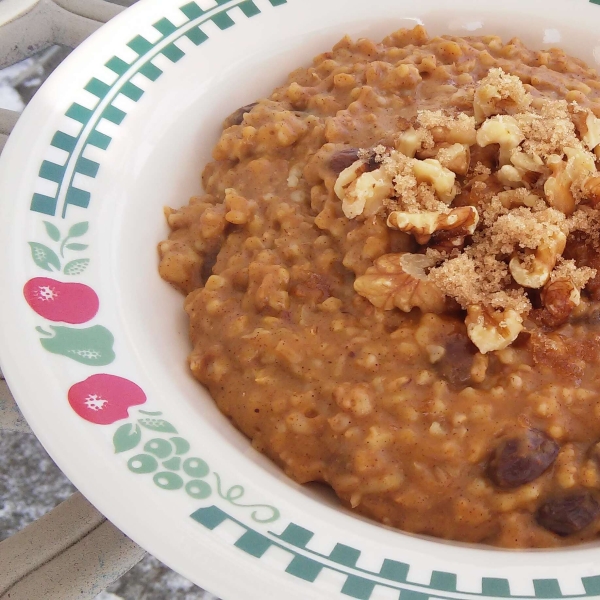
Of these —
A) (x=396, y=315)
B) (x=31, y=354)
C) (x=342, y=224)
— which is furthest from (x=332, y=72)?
(x=31, y=354)

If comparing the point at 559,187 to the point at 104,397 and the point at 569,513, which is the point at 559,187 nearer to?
the point at 569,513

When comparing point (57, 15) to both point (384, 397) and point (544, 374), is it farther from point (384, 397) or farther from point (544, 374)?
point (544, 374)

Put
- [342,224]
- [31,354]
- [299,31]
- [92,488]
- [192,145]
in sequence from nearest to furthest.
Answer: [92,488] → [31,354] → [342,224] → [192,145] → [299,31]

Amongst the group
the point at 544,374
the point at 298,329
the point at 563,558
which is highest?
the point at 298,329

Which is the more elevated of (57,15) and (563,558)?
(57,15)

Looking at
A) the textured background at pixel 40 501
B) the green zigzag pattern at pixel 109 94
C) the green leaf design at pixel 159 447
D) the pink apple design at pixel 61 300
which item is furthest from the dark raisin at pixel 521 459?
the green zigzag pattern at pixel 109 94

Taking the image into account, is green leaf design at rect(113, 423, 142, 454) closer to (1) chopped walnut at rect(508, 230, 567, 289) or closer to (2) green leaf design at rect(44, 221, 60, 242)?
(2) green leaf design at rect(44, 221, 60, 242)

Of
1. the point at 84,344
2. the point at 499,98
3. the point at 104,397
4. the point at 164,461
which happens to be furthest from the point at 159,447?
the point at 499,98

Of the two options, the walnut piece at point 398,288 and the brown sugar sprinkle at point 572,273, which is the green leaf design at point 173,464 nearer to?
the walnut piece at point 398,288
